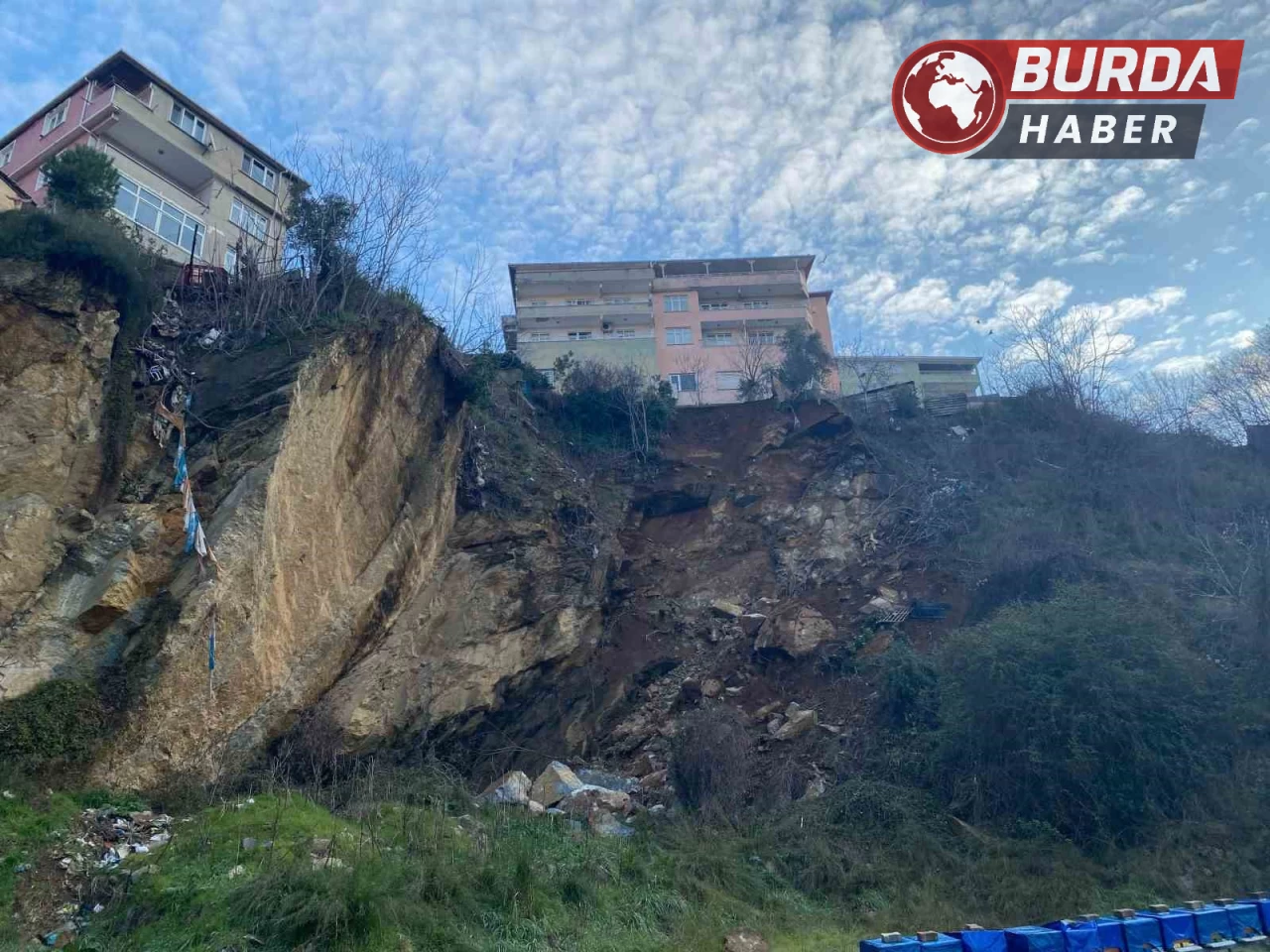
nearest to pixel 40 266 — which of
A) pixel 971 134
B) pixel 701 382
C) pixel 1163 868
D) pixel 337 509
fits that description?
pixel 337 509

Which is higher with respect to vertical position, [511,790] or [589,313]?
[589,313]

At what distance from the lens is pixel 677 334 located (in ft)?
118

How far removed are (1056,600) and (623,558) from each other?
10.4 metres

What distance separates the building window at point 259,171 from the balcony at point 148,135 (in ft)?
4.88

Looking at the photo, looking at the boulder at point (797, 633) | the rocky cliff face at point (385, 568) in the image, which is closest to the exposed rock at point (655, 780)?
the rocky cliff face at point (385, 568)

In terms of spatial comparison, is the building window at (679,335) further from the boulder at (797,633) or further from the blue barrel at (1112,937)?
the blue barrel at (1112,937)

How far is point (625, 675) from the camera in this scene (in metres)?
18.4

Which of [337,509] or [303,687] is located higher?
[337,509]

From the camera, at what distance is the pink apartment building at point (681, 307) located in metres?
34.5

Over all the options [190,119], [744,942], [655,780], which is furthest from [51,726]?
[190,119]

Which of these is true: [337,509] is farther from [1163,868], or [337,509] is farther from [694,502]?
[1163,868]

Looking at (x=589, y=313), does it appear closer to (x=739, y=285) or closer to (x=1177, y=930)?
(x=739, y=285)

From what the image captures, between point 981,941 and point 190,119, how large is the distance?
87.4ft

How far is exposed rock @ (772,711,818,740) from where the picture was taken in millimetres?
16305
